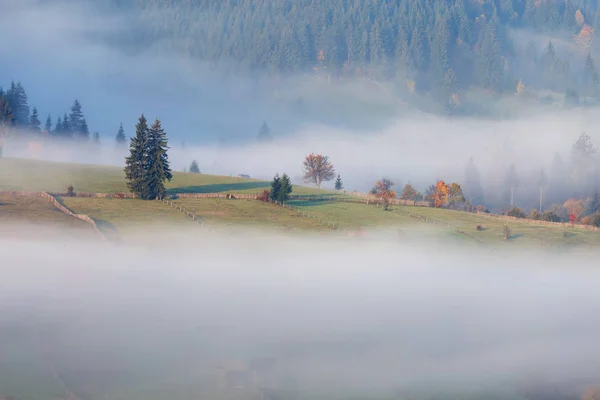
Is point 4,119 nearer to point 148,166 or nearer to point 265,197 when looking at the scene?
point 148,166

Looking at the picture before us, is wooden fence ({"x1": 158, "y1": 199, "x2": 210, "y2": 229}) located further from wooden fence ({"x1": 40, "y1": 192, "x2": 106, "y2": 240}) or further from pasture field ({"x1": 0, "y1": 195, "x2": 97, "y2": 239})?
pasture field ({"x1": 0, "y1": 195, "x2": 97, "y2": 239})

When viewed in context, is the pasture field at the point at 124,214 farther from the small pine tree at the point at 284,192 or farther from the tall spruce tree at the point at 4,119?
the tall spruce tree at the point at 4,119

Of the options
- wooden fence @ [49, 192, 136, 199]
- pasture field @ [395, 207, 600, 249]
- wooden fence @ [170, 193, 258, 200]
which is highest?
wooden fence @ [170, 193, 258, 200]

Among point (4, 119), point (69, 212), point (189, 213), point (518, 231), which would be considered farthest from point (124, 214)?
point (518, 231)

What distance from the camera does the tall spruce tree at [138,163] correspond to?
6398 inches

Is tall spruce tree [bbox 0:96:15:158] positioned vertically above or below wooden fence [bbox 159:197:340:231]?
above

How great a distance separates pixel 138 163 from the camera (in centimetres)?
16400

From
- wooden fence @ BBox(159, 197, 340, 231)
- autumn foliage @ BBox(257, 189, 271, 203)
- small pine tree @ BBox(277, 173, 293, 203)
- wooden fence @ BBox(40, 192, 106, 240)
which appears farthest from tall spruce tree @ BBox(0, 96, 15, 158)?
small pine tree @ BBox(277, 173, 293, 203)

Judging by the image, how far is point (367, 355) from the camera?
112 meters

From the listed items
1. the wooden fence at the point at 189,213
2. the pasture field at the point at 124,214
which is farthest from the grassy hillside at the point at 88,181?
the wooden fence at the point at 189,213

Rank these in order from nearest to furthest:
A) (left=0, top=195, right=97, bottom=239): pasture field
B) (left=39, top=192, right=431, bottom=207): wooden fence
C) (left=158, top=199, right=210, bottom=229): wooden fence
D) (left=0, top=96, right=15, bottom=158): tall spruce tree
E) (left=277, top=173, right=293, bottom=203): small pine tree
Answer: (left=0, top=195, right=97, bottom=239): pasture field → (left=158, top=199, right=210, bottom=229): wooden fence → (left=39, top=192, right=431, bottom=207): wooden fence → (left=277, top=173, right=293, bottom=203): small pine tree → (left=0, top=96, right=15, bottom=158): tall spruce tree

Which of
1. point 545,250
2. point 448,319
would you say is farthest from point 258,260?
point 545,250

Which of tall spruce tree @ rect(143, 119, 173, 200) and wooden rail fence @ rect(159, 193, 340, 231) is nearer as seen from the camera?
wooden rail fence @ rect(159, 193, 340, 231)

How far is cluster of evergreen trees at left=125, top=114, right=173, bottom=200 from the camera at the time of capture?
532 ft
